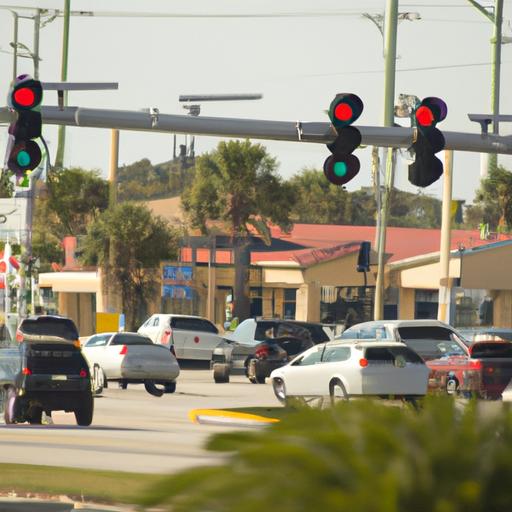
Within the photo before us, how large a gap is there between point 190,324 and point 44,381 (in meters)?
17.3

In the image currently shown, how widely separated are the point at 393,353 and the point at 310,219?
8330 centimetres

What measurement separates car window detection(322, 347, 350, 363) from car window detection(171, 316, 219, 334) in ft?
43.1

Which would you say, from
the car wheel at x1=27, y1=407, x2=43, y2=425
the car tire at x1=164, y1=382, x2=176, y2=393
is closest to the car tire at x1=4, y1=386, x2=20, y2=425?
the car wheel at x1=27, y1=407, x2=43, y2=425

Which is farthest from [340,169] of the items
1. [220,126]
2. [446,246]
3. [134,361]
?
[446,246]

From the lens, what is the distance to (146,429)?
22094 millimetres

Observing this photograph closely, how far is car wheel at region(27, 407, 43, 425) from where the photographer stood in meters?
23.8

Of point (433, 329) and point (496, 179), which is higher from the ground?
point (496, 179)

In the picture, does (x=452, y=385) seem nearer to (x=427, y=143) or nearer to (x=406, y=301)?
(x=427, y=143)

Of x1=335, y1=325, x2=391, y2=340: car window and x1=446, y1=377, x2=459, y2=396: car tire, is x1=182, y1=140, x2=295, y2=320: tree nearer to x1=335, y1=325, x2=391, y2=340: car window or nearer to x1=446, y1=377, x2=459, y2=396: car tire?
x1=335, y1=325, x2=391, y2=340: car window

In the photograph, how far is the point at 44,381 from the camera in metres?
23.4

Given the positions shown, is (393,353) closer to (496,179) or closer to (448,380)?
(448,380)

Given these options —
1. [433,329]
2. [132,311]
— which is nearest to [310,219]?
[132,311]

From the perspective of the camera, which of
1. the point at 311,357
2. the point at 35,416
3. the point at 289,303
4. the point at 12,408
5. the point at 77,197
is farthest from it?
the point at 77,197

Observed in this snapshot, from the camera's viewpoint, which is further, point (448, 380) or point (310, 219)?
point (310, 219)
